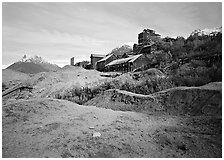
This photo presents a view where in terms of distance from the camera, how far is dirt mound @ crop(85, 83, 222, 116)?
441 cm

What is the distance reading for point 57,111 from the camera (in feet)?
14.4

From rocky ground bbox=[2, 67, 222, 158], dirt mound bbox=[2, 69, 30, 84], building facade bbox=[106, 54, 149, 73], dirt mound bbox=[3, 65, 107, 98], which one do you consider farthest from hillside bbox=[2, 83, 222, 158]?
dirt mound bbox=[2, 69, 30, 84]

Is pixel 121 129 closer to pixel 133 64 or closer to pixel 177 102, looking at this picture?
pixel 177 102

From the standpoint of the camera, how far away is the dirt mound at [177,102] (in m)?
4.41

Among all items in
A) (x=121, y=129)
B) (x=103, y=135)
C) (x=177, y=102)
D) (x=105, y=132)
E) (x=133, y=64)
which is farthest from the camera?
(x=133, y=64)

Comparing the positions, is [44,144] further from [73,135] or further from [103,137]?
[103,137]

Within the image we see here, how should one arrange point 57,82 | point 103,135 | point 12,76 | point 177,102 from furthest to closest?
point 12,76 < point 57,82 < point 177,102 < point 103,135

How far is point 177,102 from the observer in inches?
196

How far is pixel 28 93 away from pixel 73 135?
389 inches

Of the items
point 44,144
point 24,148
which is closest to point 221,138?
point 44,144

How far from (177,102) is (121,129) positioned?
2408mm

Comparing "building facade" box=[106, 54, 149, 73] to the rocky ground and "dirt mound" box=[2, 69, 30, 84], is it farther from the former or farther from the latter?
the rocky ground

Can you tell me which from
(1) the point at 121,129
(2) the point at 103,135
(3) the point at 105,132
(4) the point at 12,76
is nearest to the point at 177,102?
(1) the point at 121,129

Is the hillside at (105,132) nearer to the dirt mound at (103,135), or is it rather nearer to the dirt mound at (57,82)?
the dirt mound at (103,135)
